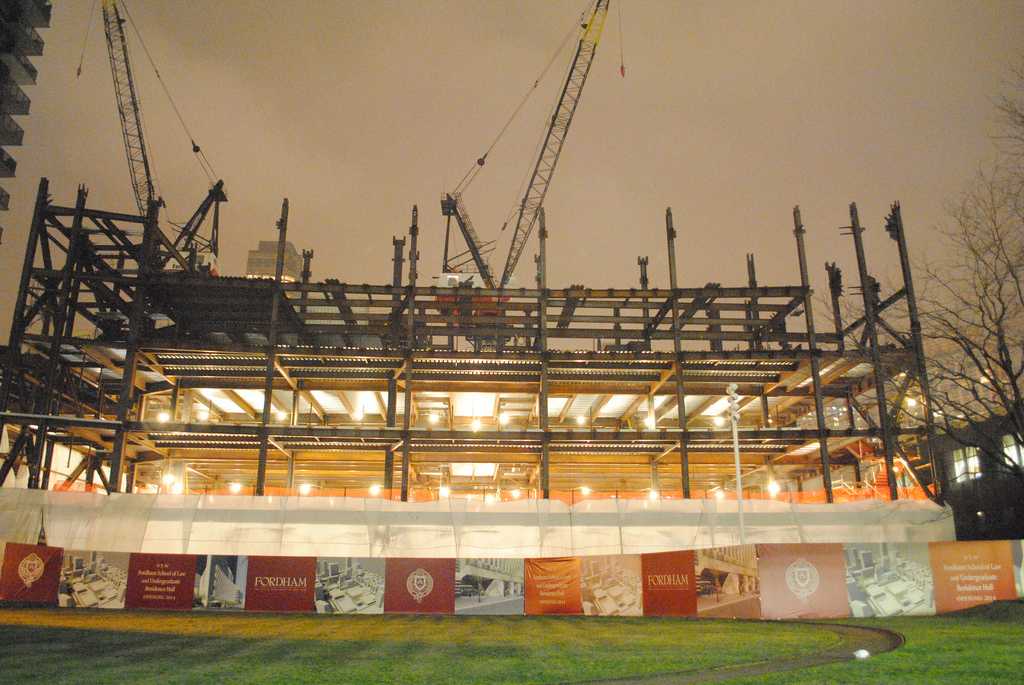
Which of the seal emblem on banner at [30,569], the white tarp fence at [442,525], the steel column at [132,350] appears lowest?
the seal emblem on banner at [30,569]

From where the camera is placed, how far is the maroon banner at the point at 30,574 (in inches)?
982

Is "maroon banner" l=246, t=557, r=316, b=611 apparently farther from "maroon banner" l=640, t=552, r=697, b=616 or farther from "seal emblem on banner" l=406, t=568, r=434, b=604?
"maroon banner" l=640, t=552, r=697, b=616

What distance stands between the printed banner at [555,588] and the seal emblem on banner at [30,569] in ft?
57.8

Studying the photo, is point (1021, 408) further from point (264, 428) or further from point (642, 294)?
point (264, 428)

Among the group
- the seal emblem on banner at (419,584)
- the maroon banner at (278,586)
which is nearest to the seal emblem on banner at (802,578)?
the seal emblem on banner at (419,584)

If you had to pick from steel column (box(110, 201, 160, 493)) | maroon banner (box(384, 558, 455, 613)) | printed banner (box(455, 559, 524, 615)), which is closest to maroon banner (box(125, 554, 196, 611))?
maroon banner (box(384, 558, 455, 613))

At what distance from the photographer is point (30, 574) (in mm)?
25859

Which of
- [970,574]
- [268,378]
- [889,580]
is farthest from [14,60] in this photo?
[970,574]

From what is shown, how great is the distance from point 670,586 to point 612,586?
2028 mm

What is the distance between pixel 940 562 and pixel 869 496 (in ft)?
56.1

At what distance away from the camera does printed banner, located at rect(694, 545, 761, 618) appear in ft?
78.5

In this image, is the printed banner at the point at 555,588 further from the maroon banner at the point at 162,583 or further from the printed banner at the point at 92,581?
the printed banner at the point at 92,581

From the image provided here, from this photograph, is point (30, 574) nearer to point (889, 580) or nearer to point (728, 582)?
point (728, 582)

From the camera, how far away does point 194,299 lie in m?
48.0
